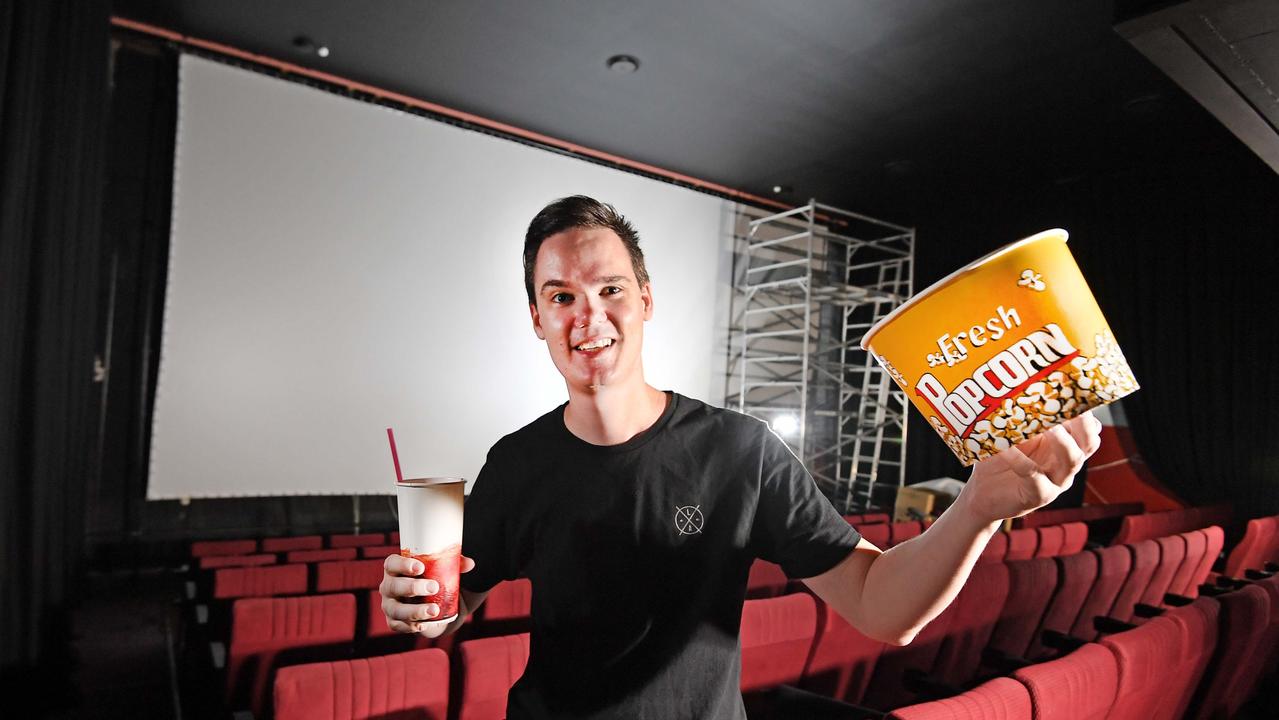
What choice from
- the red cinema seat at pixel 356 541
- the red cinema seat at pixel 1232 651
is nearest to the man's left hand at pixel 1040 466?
the red cinema seat at pixel 1232 651

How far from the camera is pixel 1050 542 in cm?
421

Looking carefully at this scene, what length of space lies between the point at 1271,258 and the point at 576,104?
6.28m

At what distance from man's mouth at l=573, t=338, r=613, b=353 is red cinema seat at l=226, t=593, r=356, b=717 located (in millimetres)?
1611

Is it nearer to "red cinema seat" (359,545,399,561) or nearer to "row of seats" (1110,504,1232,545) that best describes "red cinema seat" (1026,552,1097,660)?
"row of seats" (1110,504,1232,545)

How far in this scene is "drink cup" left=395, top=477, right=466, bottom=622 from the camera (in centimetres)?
81

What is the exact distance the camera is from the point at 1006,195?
7465 mm

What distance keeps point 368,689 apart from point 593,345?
108 cm

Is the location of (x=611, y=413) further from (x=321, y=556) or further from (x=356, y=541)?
(x=356, y=541)

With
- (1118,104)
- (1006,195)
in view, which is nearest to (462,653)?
(1118,104)

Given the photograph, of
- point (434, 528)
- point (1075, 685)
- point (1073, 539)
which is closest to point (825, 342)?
point (1073, 539)

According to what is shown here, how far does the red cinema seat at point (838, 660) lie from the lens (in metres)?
2.12

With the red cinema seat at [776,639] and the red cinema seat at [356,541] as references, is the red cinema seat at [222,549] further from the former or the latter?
the red cinema seat at [776,639]

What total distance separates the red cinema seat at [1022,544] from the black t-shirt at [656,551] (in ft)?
11.5

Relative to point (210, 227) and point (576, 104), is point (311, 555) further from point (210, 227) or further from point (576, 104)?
point (576, 104)
